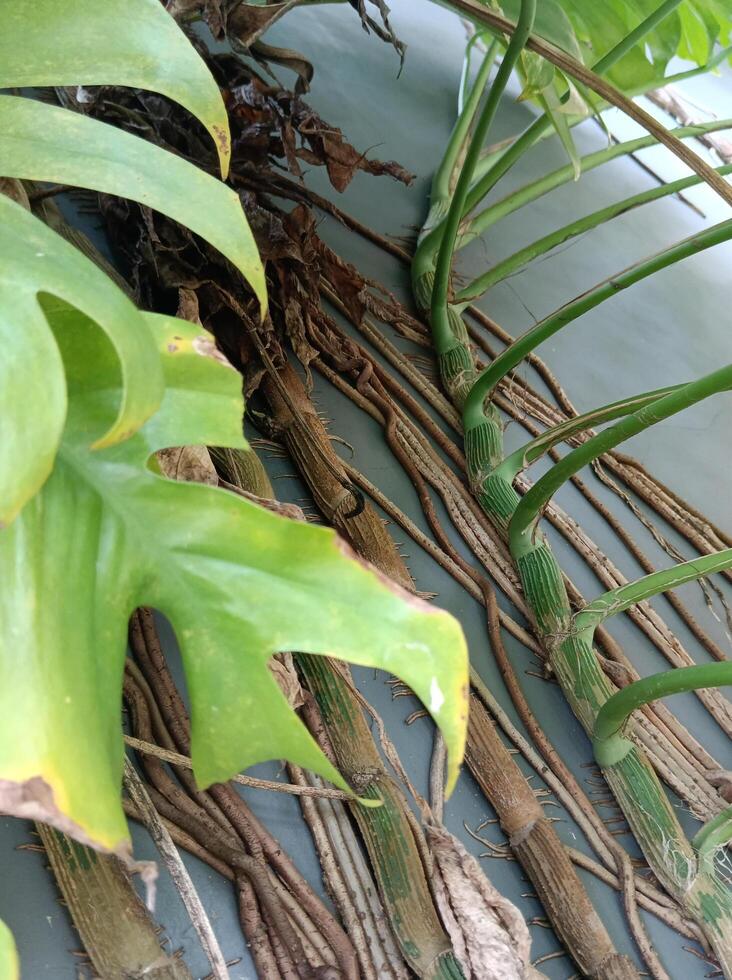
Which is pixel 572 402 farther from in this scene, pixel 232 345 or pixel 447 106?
pixel 447 106

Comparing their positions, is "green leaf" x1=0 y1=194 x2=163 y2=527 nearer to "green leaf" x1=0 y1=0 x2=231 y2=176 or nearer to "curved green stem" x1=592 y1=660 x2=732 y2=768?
"green leaf" x1=0 y1=0 x2=231 y2=176

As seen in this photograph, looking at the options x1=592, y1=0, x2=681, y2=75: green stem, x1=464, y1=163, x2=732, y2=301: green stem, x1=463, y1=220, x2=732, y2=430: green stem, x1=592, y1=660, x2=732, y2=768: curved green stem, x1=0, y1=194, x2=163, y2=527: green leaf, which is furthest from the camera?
x1=464, y1=163, x2=732, y2=301: green stem

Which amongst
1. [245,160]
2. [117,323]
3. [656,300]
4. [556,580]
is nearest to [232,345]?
[245,160]

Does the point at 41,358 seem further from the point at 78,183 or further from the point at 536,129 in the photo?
the point at 536,129

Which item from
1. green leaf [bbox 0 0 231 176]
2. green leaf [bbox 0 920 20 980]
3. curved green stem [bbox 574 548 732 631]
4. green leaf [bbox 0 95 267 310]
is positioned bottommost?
green leaf [bbox 0 920 20 980]

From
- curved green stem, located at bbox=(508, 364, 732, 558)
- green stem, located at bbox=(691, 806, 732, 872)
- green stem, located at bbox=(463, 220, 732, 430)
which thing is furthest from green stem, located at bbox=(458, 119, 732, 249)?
green stem, located at bbox=(691, 806, 732, 872)

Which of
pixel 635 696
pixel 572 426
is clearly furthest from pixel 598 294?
pixel 635 696
